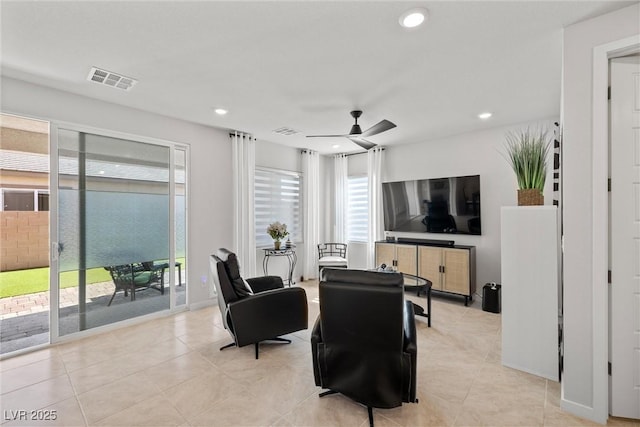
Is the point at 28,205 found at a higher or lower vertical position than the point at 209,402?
higher

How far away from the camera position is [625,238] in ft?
6.25

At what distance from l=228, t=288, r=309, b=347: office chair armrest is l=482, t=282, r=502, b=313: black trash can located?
2.84m

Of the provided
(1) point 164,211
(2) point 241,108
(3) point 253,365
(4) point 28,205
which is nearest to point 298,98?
(2) point 241,108

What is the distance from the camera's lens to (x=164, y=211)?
405 cm

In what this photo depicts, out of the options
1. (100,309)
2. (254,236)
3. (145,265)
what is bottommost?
(100,309)

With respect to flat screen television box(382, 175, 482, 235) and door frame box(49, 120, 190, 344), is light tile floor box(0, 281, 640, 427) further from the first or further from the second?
flat screen television box(382, 175, 482, 235)

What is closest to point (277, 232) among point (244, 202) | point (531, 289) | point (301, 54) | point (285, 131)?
point (244, 202)

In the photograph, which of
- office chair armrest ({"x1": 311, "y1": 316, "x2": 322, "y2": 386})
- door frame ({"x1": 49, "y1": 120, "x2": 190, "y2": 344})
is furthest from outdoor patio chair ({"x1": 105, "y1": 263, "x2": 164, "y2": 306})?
office chair armrest ({"x1": 311, "y1": 316, "x2": 322, "y2": 386})

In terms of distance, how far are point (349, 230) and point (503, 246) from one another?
383 cm

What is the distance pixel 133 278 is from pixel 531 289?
459 centimetres

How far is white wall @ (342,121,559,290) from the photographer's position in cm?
439

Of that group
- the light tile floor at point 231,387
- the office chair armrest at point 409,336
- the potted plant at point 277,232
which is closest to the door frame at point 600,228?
the light tile floor at point 231,387

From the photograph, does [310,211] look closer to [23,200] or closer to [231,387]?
[231,387]

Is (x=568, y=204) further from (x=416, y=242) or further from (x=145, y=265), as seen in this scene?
(x=145, y=265)
